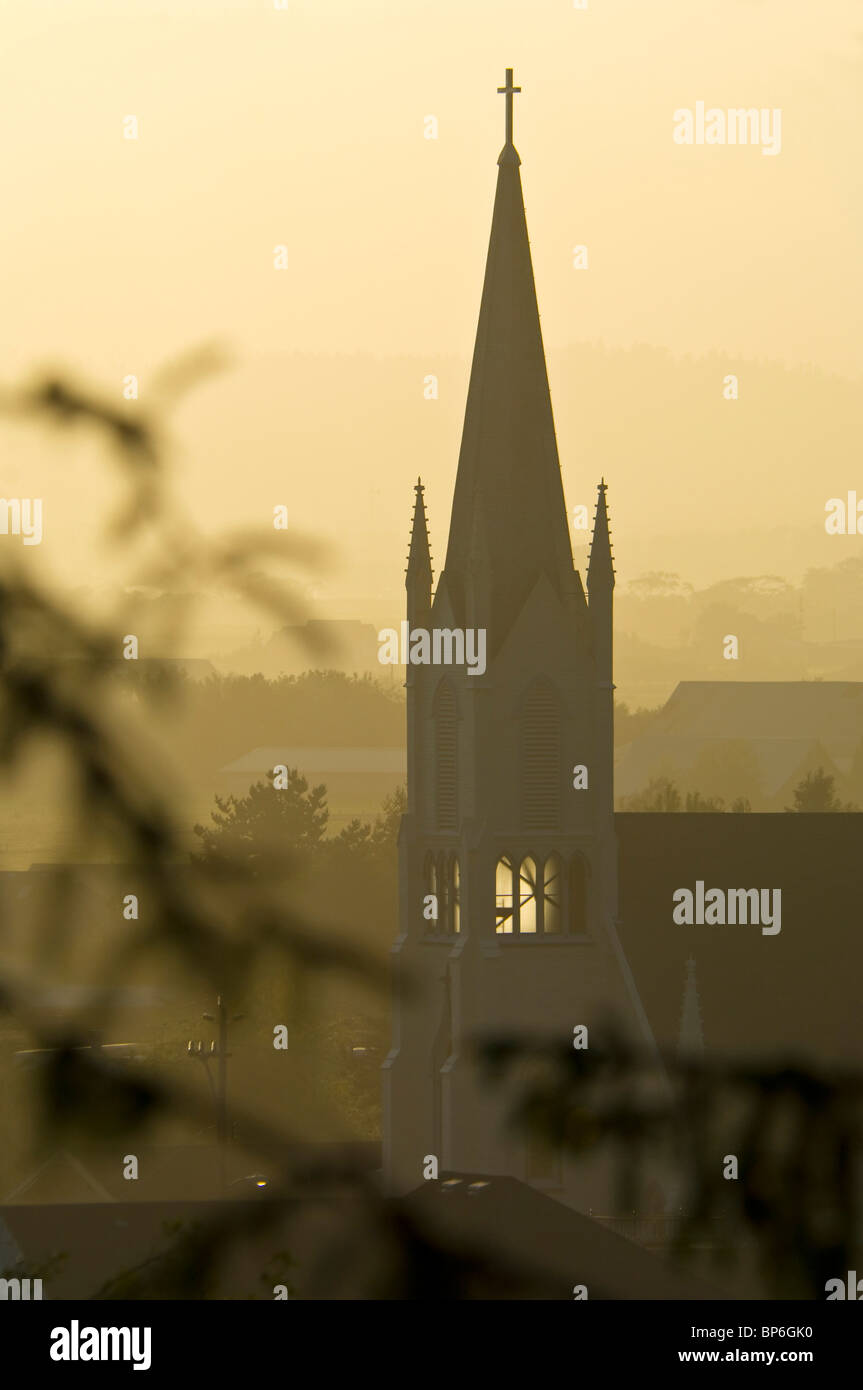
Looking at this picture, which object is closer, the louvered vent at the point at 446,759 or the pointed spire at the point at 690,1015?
the louvered vent at the point at 446,759

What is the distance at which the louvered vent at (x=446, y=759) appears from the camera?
206 ft

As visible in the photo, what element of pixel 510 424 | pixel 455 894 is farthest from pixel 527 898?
pixel 510 424

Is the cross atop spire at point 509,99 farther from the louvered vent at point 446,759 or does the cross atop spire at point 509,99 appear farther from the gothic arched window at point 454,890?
the gothic arched window at point 454,890

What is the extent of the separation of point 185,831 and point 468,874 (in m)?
59.1

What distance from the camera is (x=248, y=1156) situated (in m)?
2.61

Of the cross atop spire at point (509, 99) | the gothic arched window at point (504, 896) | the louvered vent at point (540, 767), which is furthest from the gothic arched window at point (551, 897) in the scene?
the cross atop spire at point (509, 99)

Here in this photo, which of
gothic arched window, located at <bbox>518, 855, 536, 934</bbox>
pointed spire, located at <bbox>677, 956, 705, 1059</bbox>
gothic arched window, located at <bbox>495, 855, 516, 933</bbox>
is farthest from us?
pointed spire, located at <bbox>677, 956, 705, 1059</bbox>

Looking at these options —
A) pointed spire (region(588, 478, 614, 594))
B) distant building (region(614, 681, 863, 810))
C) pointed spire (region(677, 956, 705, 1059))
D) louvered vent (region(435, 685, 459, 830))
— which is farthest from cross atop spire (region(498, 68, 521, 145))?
distant building (region(614, 681, 863, 810))

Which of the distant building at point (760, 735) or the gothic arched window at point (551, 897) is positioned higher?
the distant building at point (760, 735)

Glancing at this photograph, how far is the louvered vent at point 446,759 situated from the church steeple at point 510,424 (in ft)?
14.2

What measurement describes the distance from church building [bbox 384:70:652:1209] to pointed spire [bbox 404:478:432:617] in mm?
53

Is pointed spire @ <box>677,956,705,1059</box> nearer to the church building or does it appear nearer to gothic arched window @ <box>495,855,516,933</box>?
the church building

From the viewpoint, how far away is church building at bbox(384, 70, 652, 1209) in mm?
61312
